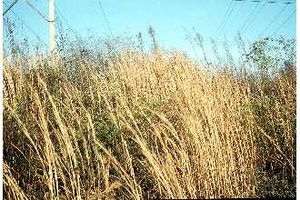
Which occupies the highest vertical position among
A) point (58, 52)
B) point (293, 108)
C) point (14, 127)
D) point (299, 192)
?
point (58, 52)

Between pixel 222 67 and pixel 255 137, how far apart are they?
23.9 inches

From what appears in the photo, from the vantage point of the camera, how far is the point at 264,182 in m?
2.08

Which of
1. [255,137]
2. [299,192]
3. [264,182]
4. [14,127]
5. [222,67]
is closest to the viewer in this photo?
[299,192]

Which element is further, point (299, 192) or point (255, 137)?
point (255, 137)

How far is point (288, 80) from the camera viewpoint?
2650mm

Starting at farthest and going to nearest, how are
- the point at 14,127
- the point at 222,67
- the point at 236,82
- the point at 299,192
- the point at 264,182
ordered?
the point at 222,67, the point at 236,82, the point at 264,182, the point at 14,127, the point at 299,192

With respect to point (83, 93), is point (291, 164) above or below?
below

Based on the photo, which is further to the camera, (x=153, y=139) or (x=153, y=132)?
(x=153, y=139)

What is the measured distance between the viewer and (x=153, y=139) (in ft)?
6.78

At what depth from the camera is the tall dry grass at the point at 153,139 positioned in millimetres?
1714

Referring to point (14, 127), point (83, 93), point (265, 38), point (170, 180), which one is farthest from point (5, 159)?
point (265, 38)

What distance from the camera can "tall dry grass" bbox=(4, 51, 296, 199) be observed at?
67.5 inches

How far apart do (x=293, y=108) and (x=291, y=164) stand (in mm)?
389

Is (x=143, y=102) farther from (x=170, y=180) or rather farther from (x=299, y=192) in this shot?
(x=299, y=192)
